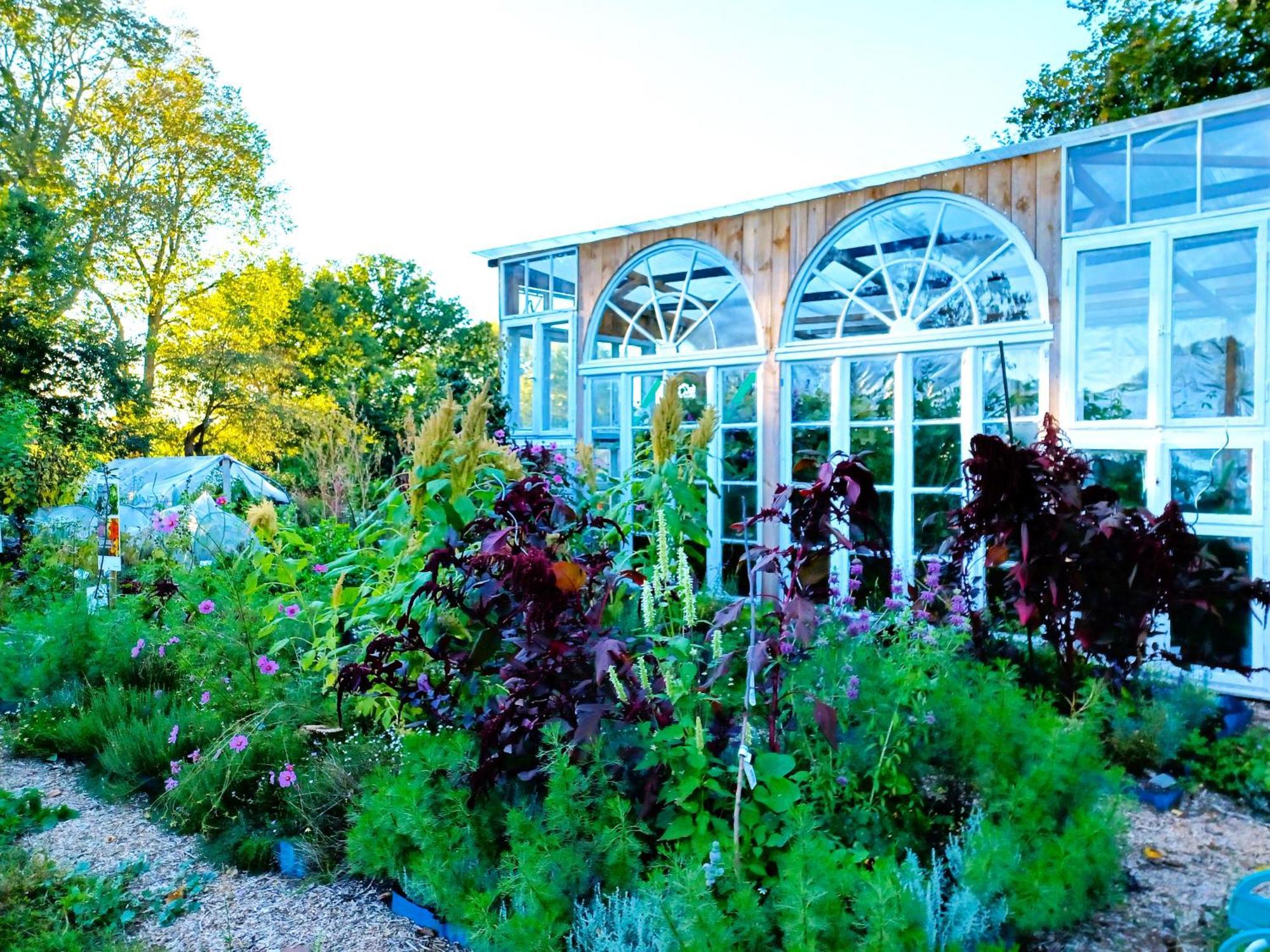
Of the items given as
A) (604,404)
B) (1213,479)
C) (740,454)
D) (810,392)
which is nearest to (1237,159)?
(1213,479)

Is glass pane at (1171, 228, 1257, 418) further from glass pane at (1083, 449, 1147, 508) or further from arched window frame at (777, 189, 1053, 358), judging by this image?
arched window frame at (777, 189, 1053, 358)

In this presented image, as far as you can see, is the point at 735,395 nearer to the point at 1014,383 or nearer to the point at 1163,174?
the point at 1014,383

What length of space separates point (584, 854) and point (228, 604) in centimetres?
254

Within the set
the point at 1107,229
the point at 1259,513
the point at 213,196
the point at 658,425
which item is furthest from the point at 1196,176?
the point at 213,196

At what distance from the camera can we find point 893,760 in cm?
224

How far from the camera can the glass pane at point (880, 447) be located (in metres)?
6.27

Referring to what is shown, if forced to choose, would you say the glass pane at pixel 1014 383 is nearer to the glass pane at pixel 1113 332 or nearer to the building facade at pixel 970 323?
the building facade at pixel 970 323

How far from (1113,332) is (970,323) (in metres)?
0.89

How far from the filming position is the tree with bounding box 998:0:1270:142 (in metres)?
11.4

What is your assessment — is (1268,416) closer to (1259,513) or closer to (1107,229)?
(1259,513)

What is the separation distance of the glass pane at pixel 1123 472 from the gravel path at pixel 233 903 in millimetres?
4655

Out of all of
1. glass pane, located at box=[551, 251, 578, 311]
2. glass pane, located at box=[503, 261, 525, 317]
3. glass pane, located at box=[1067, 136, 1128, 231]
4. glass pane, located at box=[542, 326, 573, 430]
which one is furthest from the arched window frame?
glass pane, located at box=[503, 261, 525, 317]

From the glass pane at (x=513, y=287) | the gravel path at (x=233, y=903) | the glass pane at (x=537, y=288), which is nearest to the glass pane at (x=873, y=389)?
the glass pane at (x=537, y=288)

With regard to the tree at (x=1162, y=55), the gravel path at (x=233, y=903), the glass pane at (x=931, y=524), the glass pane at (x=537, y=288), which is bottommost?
the gravel path at (x=233, y=903)
